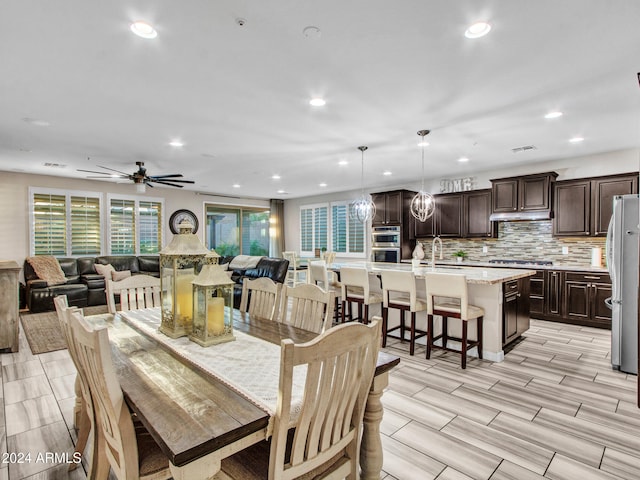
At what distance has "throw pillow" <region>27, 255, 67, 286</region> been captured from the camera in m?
6.26

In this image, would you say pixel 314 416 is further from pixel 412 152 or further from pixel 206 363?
pixel 412 152

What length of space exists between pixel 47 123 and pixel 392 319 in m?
4.70

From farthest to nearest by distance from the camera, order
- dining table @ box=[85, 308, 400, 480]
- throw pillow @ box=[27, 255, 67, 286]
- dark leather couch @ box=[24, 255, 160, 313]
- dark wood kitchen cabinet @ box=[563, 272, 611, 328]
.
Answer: throw pillow @ box=[27, 255, 67, 286]
dark leather couch @ box=[24, 255, 160, 313]
dark wood kitchen cabinet @ box=[563, 272, 611, 328]
dining table @ box=[85, 308, 400, 480]

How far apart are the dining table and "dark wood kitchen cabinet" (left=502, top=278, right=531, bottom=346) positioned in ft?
8.81

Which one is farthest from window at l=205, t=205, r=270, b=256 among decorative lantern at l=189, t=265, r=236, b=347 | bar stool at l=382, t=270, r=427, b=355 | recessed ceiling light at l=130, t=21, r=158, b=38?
decorative lantern at l=189, t=265, r=236, b=347

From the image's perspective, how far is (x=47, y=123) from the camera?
372 centimetres

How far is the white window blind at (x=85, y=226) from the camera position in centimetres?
723

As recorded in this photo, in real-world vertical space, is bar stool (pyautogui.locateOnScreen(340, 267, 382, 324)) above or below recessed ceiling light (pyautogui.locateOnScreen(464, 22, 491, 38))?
below

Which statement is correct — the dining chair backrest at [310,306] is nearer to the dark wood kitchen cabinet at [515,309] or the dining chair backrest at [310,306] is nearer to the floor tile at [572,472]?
the floor tile at [572,472]

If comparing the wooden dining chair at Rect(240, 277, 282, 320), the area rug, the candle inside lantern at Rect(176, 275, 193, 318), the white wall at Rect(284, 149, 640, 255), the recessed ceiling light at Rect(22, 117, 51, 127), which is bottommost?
the area rug

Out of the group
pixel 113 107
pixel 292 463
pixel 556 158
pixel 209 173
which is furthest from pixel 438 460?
pixel 209 173

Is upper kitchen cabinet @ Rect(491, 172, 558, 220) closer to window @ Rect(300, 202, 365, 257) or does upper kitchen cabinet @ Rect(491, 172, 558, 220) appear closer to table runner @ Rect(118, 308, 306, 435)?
window @ Rect(300, 202, 365, 257)

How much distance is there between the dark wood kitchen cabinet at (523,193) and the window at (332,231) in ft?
10.9

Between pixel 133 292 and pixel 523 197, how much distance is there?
5858mm
